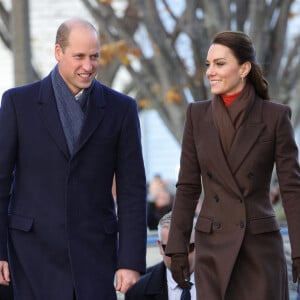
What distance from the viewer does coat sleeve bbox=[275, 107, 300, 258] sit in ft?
21.0

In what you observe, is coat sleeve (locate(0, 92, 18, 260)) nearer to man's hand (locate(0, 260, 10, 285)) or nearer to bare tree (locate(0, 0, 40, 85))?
man's hand (locate(0, 260, 10, 285))

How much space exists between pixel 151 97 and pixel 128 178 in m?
9.59

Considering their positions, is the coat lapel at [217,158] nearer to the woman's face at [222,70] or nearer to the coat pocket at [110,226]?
the woman's face at [222,70]

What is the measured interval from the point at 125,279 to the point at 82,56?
1147 millimetres

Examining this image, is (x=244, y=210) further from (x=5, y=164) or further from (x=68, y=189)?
(x=5, y=164)

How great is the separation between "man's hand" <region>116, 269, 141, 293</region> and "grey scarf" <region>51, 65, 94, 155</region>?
68 centimetres

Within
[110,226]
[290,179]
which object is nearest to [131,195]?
[110,226]

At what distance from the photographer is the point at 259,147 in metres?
6.44

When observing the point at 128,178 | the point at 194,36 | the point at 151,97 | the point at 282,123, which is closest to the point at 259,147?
the point at 282,123

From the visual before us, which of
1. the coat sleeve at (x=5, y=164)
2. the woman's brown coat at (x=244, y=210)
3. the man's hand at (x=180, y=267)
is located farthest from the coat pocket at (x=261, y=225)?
the coat sleeve at (x=5, y=164)

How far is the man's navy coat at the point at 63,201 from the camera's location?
6.36 meters

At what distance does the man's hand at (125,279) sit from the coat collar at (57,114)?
2.14ft

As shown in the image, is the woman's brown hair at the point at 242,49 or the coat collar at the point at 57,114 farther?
the woman's brown hair at the point at 242,49

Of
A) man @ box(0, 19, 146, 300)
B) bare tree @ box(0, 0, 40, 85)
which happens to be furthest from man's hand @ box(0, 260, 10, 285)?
bare tree @ box(0, 0, 40, 85)
